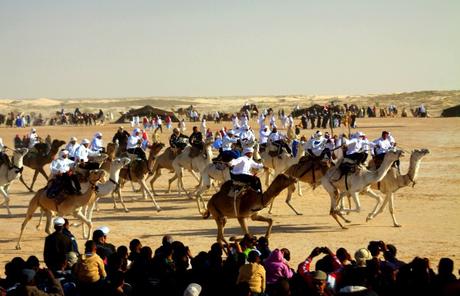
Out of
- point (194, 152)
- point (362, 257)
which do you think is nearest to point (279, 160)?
point (194, 152)

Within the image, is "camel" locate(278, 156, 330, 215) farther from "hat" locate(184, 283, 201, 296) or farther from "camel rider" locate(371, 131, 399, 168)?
"hat" locate(184, 283, 201, 296)

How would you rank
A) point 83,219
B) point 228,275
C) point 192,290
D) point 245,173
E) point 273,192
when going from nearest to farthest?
point 192,290, point 228,275, point 273,192, point 245,173, point 83,219

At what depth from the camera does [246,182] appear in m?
16.2

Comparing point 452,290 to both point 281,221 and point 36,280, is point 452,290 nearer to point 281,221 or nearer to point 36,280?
point 36,280

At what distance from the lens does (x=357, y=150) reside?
2058 cm

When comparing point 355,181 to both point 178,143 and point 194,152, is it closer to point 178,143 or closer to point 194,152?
point 194,152

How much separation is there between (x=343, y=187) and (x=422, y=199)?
476 cm

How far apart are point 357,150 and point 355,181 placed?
6.42 feet

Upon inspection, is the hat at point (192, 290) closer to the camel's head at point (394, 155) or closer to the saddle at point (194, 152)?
the camel's head at point (394, 155)

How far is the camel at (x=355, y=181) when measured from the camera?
60.7ft

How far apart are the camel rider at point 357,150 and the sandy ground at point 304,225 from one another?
1.55m

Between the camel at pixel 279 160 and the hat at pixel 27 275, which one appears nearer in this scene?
the hat at pixel 27 275

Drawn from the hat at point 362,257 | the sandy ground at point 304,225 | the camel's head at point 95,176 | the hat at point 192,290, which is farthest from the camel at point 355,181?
the hat at point 192,290

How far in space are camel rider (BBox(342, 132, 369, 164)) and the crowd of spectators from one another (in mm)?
8337
